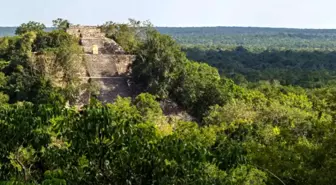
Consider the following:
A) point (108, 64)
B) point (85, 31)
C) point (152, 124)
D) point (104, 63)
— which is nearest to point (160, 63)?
point (108, 64)

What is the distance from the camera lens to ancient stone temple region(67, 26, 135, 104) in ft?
85.0

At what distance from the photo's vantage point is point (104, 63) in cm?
2858

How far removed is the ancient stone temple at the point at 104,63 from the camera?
85.0 ft

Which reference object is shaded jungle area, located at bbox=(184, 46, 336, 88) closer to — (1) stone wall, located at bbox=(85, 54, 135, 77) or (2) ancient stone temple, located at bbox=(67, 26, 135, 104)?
(2) ancient stone temple, located at bbox=(67, 26, 135, 104)

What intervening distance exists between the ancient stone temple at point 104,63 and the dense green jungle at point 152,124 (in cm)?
84

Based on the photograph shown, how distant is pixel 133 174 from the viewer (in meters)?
6.92

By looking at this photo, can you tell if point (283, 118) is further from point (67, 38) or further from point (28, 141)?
point (28, 141)

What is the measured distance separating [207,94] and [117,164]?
1876 cm

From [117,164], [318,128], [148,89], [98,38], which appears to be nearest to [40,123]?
[117,164]

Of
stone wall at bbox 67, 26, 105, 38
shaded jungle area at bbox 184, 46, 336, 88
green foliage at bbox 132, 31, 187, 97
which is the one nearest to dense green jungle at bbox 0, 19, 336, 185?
green foliage at bbox 132, 31, 187, 97

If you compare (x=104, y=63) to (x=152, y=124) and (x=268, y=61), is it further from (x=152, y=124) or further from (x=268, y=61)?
(x=268, y=61)

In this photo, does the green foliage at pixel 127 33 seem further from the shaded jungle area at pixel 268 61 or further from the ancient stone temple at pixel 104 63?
the shaded jungle area at pixel 268 61

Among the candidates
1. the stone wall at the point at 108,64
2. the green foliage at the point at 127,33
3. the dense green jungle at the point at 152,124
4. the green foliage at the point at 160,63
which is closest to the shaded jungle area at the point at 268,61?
the dense green jungle at the point at 152,124

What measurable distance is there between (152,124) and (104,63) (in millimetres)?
16187
